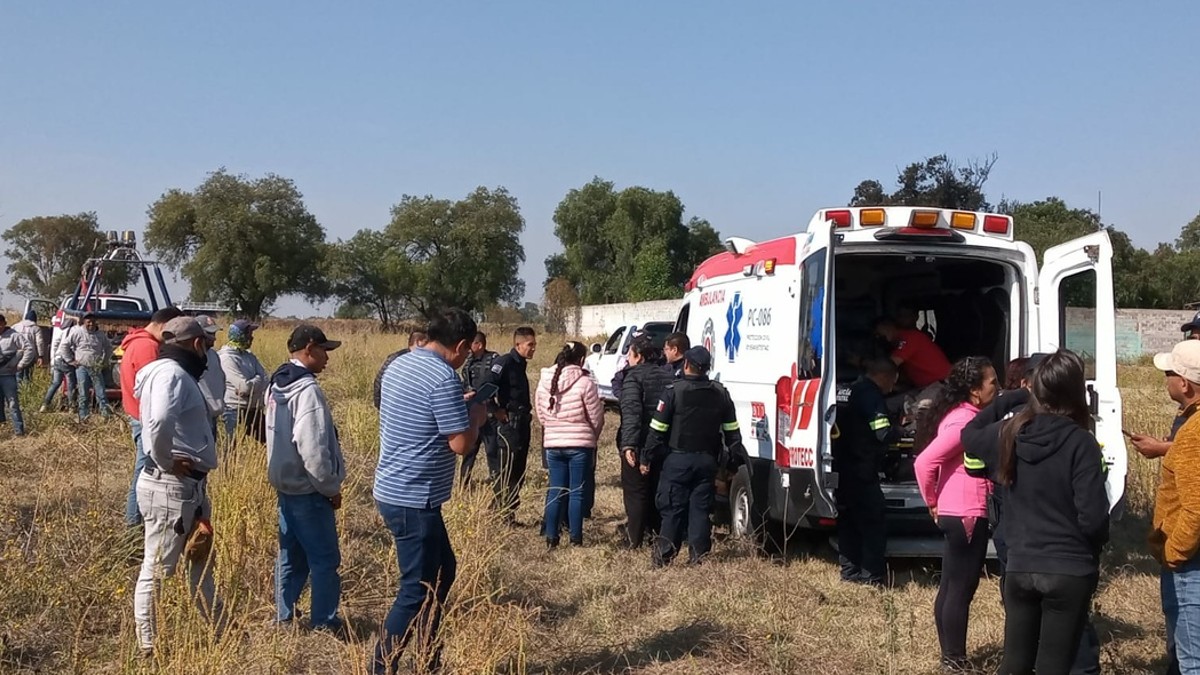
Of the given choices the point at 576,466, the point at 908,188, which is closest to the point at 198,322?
the point at 576,466

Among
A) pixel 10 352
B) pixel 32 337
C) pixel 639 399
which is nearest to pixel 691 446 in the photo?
pixel 639 399

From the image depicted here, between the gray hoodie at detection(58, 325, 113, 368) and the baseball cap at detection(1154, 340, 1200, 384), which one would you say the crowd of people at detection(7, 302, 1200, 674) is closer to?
the baseball cap at detection(1154, 340, 1200, 384)

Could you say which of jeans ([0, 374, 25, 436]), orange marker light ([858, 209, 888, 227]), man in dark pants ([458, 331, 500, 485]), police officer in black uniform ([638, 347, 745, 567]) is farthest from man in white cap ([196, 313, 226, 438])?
jeans ([0, 374, 25, 436])

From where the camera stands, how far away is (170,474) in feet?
15.3

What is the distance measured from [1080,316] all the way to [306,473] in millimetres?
4850

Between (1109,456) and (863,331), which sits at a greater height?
(863,331)

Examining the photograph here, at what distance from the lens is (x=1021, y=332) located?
6.77m

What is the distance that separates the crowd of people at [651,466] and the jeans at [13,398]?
5690 millimetres

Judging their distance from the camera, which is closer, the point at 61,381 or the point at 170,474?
the point at 170,474

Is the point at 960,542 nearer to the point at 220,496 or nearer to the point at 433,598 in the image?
the point at 433,598

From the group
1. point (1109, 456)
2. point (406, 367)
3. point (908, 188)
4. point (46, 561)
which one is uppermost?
point (908, 188)

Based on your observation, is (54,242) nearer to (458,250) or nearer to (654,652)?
(458,250)

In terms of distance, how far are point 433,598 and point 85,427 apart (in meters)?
8.97

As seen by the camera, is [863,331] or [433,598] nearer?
[433,598]
